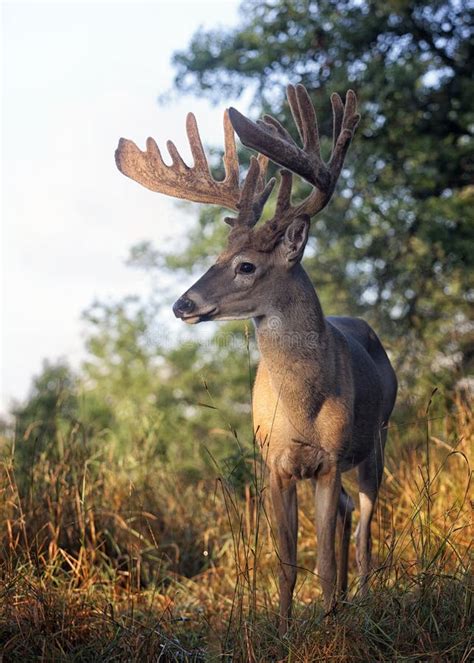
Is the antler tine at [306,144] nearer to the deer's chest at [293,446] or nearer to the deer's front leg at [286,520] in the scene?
the deer's chest at [293,446]

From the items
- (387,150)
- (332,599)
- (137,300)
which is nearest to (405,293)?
(387,150)

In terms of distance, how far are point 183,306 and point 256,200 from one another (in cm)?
82

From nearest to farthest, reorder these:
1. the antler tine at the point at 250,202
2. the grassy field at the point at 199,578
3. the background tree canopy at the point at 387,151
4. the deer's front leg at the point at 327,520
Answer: the grassy field at the point at 199,578 < the deer's front leg at the point at 327,520 < the antler tine at the point at 250,202 < the background tree canopy at the point at 387,151

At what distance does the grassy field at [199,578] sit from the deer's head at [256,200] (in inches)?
38.8

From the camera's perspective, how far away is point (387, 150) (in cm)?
1291

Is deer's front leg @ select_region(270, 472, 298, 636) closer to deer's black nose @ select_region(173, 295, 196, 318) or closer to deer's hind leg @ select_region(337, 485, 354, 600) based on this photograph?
deer's hind leg @ select_region(337, 485, 354, 600)

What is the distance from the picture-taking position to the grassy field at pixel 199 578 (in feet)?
13.5

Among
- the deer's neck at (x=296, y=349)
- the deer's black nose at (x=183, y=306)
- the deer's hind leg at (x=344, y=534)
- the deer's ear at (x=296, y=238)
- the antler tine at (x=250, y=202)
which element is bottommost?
the deer's hind leg at (x=344, y=534)

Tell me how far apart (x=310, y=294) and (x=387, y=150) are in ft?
27.0

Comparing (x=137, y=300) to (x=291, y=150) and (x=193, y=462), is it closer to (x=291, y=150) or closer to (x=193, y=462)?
(x=193, y=462)

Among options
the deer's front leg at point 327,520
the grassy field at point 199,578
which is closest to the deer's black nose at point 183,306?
the grassy field at point 199,578

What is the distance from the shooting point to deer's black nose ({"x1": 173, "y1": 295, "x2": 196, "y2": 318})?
492cm

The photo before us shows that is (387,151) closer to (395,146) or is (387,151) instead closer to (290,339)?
(395,146)

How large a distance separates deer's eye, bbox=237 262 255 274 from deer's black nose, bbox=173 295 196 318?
329mm
